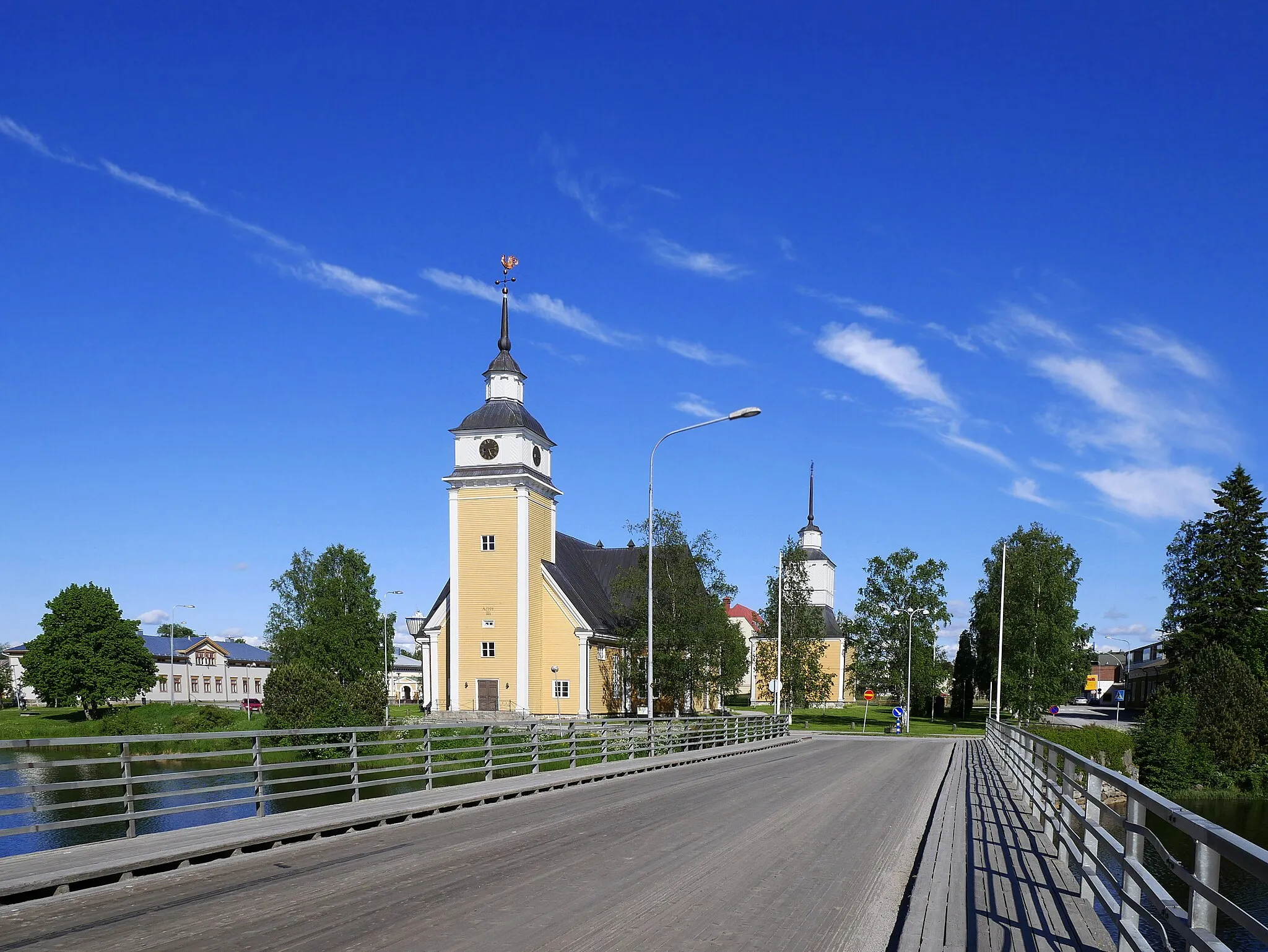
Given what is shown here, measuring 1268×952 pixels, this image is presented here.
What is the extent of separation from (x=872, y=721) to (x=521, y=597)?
3257 centimetres

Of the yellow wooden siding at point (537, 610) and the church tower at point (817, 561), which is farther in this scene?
the church tower at point (817, 561)

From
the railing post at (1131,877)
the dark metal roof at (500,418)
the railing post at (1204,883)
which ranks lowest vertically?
the railing post at (1131,877)

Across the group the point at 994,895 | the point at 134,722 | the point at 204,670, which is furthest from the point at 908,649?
the point at 204,670

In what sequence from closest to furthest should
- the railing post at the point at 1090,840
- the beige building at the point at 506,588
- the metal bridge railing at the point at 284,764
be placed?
the railing post at the point at 1090,840
the metal bridge railing at the point at 284,764
the beige building at the point at 506,588

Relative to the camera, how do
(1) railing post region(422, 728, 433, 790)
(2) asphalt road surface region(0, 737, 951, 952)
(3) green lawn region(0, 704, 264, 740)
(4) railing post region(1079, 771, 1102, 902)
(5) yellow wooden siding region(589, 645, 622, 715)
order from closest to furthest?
(2) asphalt road surface region(0, 737, 951, 952), (4) railing post region(1079, 771, 1102, 902), (1) railing post region(422, 728, 433, 790), (5) yellow wooden siding region(589, 645, 622, 715), (3) green lawn region(0, 704, 264, 740)

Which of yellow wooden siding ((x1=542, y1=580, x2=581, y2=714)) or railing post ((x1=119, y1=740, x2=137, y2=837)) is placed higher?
railing post ((x1=119, y1=740, x2=137, y2=837))

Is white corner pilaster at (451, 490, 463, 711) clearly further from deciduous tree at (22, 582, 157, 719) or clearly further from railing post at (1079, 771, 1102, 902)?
railing post at (1079, 771, 1102, 902)

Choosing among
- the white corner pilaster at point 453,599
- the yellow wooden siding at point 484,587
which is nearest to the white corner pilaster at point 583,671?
the yellow wooden siding at point 484,587

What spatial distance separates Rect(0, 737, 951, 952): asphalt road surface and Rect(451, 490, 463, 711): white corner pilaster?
40.3 m

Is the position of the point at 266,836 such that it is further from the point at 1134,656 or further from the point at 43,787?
the point at 1134,656

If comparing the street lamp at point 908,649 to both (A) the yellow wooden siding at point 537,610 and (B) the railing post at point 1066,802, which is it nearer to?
A: (A) the yellow wooden siding at point 537,610

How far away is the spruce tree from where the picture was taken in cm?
5997

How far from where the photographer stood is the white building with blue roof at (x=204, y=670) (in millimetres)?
99812

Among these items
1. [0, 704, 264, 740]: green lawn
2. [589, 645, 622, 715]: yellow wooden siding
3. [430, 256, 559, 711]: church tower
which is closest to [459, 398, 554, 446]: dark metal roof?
[430, 256, 559, 711]: church tower
